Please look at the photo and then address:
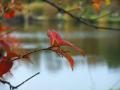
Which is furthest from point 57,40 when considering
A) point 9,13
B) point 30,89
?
point 30,89

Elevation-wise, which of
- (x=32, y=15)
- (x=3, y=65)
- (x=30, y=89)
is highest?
(x=3, y=65)

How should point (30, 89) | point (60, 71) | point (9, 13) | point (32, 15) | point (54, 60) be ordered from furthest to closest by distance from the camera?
point (32, 15), point (54, 60), point (60, 71), point (30, 89), point (9, 13)

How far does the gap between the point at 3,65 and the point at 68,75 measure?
18.0ft

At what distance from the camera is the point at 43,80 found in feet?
19.9

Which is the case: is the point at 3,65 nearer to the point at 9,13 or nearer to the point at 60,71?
the point at 9,13

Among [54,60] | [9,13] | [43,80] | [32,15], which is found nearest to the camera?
[9,13]

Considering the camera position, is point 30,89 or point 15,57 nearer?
point 15,57

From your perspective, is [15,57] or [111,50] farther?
[111,50]

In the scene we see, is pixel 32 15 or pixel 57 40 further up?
pixel 57 40

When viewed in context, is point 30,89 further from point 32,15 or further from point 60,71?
point 32,15

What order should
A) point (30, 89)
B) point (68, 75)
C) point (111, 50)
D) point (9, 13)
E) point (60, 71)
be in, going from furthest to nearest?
point (111, 50), point (60, 71), point (68, 75), point (30, 89), point (9, 13)

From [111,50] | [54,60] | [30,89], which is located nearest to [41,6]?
[111,50]

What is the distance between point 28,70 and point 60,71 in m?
0.52

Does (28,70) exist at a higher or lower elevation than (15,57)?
lower
